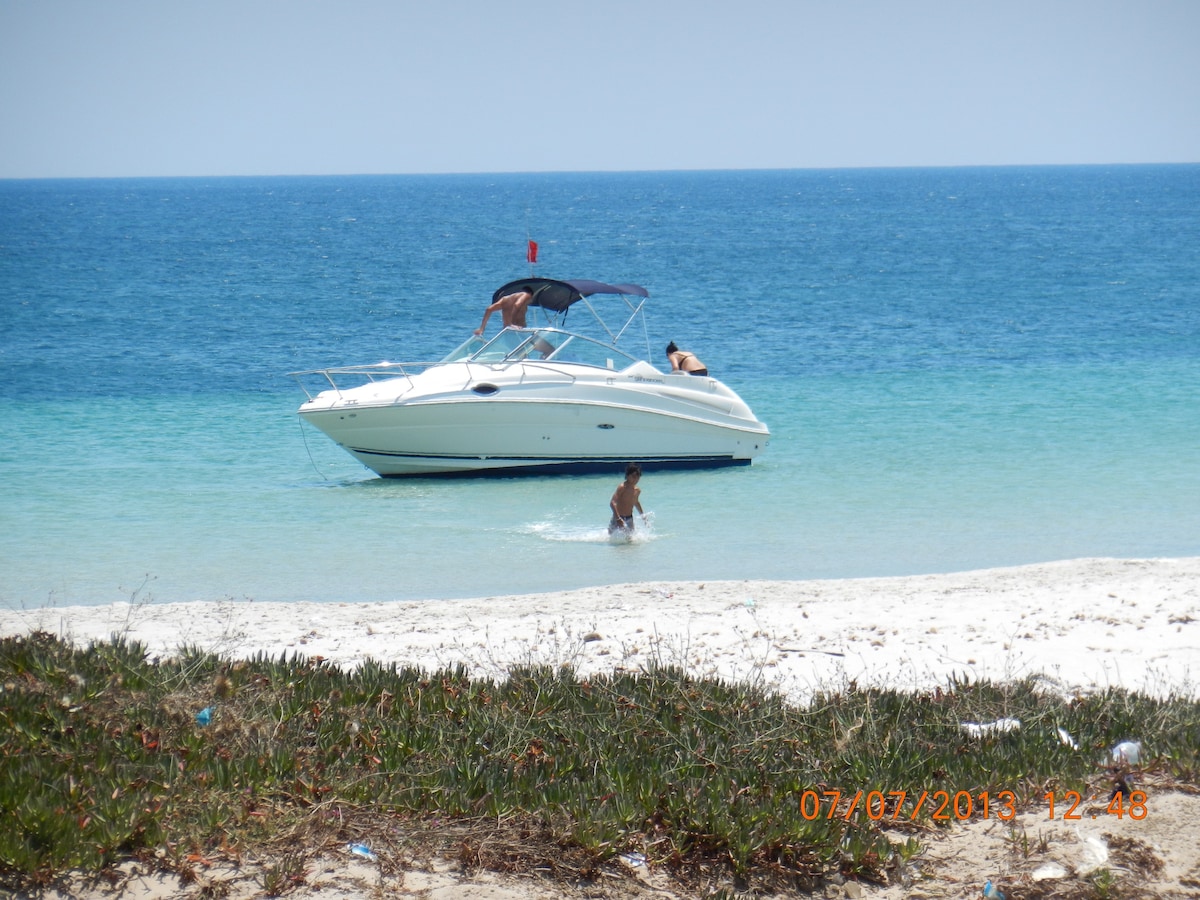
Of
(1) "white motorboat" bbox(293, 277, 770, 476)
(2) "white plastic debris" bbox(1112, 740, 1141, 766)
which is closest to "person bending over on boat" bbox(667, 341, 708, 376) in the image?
(1) "white motorboat" bbox(293, 277, 770, 476)

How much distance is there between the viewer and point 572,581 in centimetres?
1137

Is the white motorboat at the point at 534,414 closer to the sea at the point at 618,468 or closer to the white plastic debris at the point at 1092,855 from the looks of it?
the sea at the point at 618,468

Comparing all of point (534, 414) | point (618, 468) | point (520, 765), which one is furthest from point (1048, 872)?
point (618, 468)

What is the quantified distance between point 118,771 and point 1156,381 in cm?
2380

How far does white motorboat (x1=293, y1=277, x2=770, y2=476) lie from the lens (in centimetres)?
1545

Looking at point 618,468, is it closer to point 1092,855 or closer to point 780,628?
point 780,628

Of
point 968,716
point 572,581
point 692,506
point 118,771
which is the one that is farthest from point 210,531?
point 968,716

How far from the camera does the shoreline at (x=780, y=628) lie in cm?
727

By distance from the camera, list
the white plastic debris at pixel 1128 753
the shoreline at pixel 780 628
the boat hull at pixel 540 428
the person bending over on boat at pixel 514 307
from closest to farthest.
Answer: the white plastic debris at pixel 1128 753 < the shoreline at pixel 780 628 < the boat hull at pixel 540 428 < the person bending over on boat at pixel 514 307

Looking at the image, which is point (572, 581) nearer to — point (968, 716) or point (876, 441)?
point (968, 716)

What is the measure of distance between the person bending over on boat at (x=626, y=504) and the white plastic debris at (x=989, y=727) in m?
7.02

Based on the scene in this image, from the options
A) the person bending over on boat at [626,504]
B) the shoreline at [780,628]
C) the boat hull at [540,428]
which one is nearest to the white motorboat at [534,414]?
the boat hull at [540,428]

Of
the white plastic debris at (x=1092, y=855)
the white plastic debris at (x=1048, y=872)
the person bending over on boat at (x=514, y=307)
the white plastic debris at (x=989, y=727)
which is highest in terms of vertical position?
the person bending over on boat at (x=514, y=307)

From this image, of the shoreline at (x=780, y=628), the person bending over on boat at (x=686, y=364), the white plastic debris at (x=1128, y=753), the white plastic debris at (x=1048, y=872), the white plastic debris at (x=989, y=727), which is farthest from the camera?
the person bending over on boat at (x=686, y=364)
